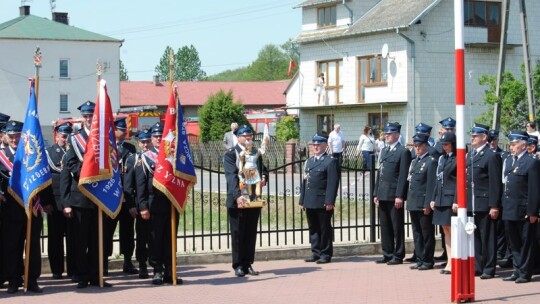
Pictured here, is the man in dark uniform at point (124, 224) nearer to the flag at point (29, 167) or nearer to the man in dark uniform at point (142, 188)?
the man in dark uniform at point (142, 188)

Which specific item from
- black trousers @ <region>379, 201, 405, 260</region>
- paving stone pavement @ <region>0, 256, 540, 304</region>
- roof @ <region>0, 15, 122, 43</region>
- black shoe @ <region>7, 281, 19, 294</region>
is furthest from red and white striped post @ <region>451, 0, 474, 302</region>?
roof @ <region>0, 15, 122, 43</region>

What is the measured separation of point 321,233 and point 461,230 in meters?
4.04

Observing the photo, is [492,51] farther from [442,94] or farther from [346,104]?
[346,104]

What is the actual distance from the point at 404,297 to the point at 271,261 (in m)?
3.59

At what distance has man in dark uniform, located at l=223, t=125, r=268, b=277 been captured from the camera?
13.2m

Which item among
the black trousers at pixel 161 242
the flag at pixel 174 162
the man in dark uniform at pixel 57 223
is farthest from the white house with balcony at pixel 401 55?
the man in dark uniform at pixel 57 223

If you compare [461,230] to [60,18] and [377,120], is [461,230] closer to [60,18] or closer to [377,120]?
[377,120]

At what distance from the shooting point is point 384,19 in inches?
1807

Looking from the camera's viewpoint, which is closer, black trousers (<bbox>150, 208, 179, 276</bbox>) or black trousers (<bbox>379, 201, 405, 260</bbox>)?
black trousers (<bbox>150, 208, 179, 276</bbox>)

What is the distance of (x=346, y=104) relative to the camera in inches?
1880

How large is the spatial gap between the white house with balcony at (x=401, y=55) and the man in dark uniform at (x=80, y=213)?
104ft

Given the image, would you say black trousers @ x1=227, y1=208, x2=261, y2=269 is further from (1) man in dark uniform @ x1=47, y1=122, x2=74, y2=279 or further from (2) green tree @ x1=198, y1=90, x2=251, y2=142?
(2) green tree @ x1=198, y1=90, x2=251, y2=142

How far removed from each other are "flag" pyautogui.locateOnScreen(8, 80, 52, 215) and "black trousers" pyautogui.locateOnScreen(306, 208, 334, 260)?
4274 mm

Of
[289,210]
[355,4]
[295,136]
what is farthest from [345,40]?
[289,210]
